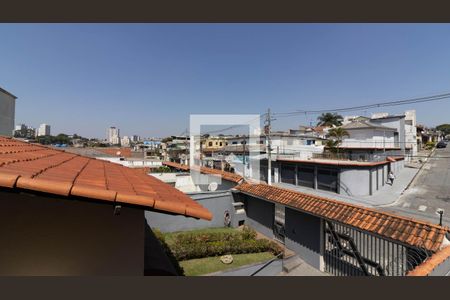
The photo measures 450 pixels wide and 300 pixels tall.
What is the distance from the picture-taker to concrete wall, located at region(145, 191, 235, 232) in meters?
11.6

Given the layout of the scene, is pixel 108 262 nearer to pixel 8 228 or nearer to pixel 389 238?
pixel 8 228

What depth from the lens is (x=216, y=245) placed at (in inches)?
382

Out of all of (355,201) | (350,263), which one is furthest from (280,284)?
(355,201)

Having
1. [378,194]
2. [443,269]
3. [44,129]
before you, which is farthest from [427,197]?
[44,129]

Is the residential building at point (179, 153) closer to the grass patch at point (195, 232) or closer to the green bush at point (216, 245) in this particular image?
the grass patch at point (195, 232)

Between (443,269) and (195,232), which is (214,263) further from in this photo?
(443,269)

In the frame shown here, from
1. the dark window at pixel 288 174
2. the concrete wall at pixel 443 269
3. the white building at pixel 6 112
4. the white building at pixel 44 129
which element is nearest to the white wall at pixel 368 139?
the dark window at pixel 288 174

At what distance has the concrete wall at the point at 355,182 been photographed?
20453 mm

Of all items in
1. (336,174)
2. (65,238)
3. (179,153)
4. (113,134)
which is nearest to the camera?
(65,238)

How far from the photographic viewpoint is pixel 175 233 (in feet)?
38.2

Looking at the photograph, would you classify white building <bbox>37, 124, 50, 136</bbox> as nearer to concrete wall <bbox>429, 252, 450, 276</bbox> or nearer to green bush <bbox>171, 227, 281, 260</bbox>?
green bush <bbox>171, 227, 281, 260</bbox>

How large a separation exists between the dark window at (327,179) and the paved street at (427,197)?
4.15 m

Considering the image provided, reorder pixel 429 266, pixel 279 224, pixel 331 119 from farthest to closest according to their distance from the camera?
pixel 331 119
pixel 279 224
pixel 429 266

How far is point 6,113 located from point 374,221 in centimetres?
1244
